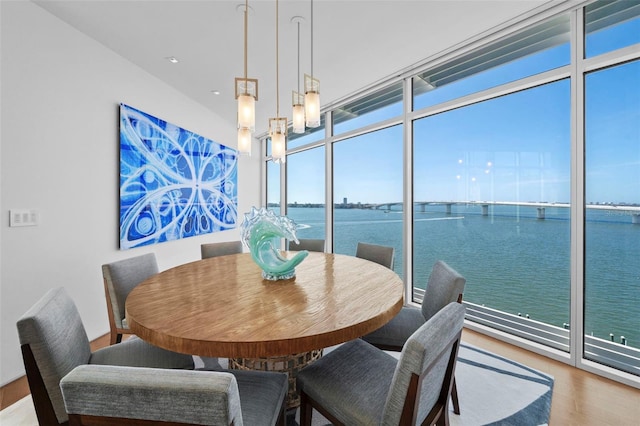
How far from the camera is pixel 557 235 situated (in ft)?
8.58

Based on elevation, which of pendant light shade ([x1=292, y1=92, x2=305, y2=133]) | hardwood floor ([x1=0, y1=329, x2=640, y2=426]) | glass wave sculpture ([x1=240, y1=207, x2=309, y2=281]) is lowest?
hardwood floor ([x1=0, y1=329, x2=640, y2=426])

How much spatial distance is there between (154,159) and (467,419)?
376 cm

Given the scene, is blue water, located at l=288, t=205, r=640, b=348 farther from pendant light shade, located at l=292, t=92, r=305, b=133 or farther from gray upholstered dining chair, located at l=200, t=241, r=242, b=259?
gray upholstered dining chair, located at l=200, t=241, r=242, b=259

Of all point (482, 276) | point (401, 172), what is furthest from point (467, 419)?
Answer: point (401, 172)

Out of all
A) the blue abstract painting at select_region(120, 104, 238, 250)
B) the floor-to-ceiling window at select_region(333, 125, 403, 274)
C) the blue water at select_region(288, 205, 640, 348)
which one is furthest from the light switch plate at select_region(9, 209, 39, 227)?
the floor-to-ceiling window at select_region(333, 125, 403, 274)

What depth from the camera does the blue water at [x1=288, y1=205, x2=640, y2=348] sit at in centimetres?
224

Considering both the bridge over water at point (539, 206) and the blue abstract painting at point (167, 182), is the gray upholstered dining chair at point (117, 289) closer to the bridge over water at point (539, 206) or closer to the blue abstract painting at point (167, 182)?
the blue abstract painting at point (167, 182)

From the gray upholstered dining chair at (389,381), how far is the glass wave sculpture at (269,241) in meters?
0.57

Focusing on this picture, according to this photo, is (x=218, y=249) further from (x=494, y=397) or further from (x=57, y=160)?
(x=494, y=397)

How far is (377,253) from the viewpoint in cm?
276

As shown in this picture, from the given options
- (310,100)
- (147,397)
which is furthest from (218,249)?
(147,397)

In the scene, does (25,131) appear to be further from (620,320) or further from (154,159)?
(620,320)

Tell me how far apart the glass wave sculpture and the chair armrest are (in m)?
1.06

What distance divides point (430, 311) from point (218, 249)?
227cm
